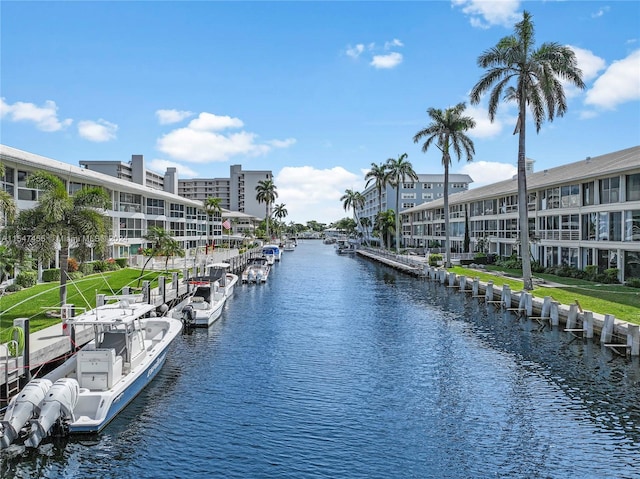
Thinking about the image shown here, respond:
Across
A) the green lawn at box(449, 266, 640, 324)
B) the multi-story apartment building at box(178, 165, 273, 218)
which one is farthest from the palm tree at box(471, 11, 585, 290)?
the multi-story apartment building at box(178, 165, 273, 218)

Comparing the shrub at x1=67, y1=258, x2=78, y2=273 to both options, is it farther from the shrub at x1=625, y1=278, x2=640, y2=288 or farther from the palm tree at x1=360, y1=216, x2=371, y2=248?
the palm tree at x1=360, y1=216, x2=371, y2=248

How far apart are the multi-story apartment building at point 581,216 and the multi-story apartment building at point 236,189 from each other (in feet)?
435

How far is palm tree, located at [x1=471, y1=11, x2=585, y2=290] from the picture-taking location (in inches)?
1406

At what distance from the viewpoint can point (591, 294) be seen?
109 ft

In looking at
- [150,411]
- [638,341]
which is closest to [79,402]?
[150,411]

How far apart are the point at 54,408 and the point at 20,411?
0.87 metres

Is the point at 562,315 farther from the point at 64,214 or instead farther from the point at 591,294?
the point at 64,214

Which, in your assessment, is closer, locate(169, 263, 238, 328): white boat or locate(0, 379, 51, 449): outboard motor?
locate(0, 379, 51, 449): outboard motor

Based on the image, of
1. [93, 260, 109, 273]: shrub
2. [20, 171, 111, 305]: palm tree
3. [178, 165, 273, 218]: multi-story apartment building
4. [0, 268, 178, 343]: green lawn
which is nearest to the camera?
[0, 268, 178, 343]: green lawn

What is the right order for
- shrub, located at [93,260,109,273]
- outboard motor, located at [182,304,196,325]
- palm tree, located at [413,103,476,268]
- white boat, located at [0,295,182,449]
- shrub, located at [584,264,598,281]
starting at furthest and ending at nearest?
1. palm tree, located at [413,103,476,268]
2. shrub, located at [93,260,109,273]
3. shrub, located at [584,264,598,281]
4. outboard motor, located at [182,304,196,325]
5. white boat, located at [0,295,182,449]

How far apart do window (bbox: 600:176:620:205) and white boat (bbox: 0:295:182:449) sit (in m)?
36.2

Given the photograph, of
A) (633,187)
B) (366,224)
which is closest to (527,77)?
(633,187)

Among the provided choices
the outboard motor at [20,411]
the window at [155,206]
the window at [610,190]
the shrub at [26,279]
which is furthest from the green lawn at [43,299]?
the window at [610,190]

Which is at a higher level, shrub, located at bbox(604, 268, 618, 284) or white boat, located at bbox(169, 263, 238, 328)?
shrub, located at bbox(604, 268, 618, 284)
